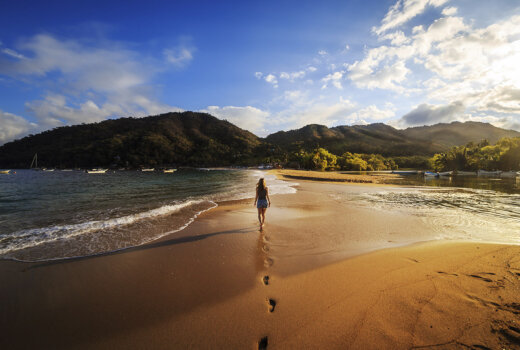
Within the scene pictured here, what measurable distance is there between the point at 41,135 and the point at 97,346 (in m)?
220

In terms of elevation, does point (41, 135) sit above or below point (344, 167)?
above

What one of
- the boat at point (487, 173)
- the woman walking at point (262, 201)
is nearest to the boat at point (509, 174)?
the boat at point (487, 173)

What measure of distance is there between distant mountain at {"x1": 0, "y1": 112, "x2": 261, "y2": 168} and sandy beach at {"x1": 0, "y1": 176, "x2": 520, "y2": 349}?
139 meters

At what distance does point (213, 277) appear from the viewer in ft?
15.6

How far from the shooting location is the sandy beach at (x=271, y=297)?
114 inches

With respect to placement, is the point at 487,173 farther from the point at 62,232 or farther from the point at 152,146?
the point at 152,146

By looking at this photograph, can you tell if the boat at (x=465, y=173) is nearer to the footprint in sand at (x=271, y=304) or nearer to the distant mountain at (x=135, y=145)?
the footprint in sand at (x=271, y=304)

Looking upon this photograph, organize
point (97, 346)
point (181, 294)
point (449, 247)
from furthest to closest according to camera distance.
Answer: point (449, 247) → point (181, 294) → point (97, 346)

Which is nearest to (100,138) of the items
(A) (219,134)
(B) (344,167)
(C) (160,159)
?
(C) (160,159)

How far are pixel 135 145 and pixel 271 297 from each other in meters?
157

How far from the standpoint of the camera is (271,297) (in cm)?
393

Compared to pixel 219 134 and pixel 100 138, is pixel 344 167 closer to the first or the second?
pixel 219 134

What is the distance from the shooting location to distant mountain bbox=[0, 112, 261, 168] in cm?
12406

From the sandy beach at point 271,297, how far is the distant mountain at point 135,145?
139 m
